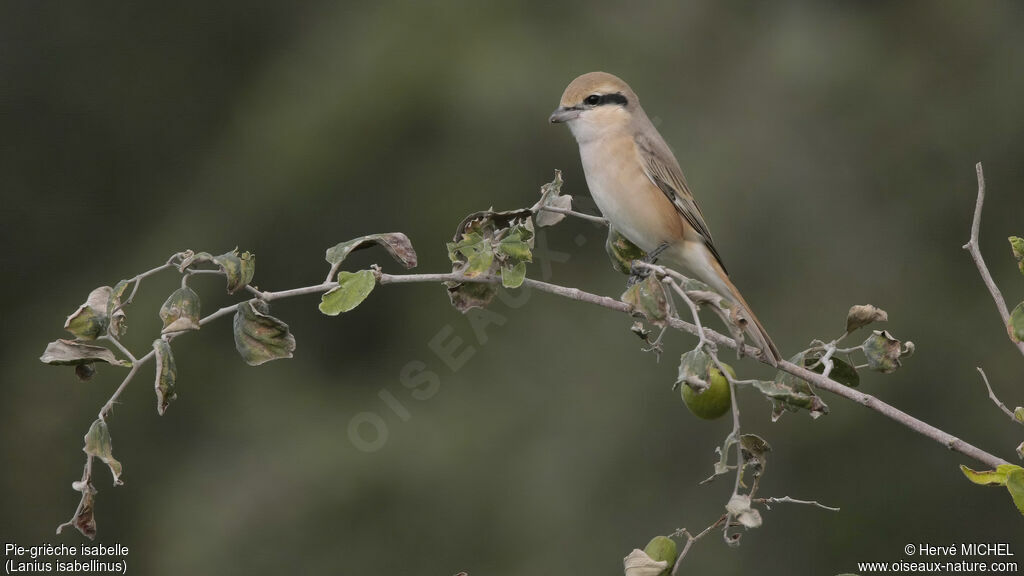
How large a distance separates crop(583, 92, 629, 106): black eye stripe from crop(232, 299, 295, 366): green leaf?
1.62 meters

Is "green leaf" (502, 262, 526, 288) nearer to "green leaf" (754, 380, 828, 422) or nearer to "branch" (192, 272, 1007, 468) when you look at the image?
"branch" (192, 272, 1007, 468)

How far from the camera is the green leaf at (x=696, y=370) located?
130 cm

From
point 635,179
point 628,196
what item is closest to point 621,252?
point 628,196

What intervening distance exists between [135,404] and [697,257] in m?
4.72

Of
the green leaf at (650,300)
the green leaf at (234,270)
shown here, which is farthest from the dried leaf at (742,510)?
the green leaf at (234,270)

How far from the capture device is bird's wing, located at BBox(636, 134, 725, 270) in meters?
2.89

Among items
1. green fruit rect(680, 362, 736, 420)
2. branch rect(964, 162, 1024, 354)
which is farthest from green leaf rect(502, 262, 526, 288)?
branch rect(964, 162, 1024, 354)

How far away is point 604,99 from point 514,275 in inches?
58.0

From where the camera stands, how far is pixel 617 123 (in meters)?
2.96

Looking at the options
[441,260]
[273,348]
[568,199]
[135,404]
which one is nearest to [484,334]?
[441,260]

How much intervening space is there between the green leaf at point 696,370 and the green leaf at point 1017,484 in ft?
1.22

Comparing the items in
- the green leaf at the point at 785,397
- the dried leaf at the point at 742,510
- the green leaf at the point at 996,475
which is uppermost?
the green leaf at the point at 785,397

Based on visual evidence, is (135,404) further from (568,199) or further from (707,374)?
(707,374)

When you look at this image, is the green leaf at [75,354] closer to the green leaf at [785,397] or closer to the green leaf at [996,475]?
the green leaf at [785,397]
